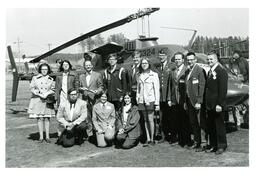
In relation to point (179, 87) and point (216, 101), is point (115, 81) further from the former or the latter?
point (216, 101)

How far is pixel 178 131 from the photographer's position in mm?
7141

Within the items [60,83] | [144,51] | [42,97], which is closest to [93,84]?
[60,83]

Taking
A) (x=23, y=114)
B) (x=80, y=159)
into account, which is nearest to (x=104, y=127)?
(x=80, y=159)

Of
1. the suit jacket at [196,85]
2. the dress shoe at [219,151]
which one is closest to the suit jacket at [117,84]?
the suit jacket at [196,85]

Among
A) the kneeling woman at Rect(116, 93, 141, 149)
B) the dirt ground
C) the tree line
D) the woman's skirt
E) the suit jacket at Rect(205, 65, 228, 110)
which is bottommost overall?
the dirt ground

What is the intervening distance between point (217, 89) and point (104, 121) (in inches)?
107

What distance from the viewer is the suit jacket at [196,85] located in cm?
629

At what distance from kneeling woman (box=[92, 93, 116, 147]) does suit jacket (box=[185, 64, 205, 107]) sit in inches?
76.9

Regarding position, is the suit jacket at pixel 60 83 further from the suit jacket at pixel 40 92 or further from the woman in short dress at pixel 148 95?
the woman in short dress at pixel 148 95

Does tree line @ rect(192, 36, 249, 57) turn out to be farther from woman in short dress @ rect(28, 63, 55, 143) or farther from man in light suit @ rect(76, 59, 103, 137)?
woman in short dress @ rect(28, 63, 55, 143)

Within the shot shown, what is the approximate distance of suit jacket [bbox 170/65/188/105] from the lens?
266 inches

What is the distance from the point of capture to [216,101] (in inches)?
238

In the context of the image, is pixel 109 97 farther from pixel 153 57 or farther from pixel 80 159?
pixel 153 57

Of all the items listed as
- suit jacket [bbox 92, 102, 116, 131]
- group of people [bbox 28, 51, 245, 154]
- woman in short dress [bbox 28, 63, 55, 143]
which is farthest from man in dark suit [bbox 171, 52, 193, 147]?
woman in short dress [bbox 28, 63, 55, 143]
